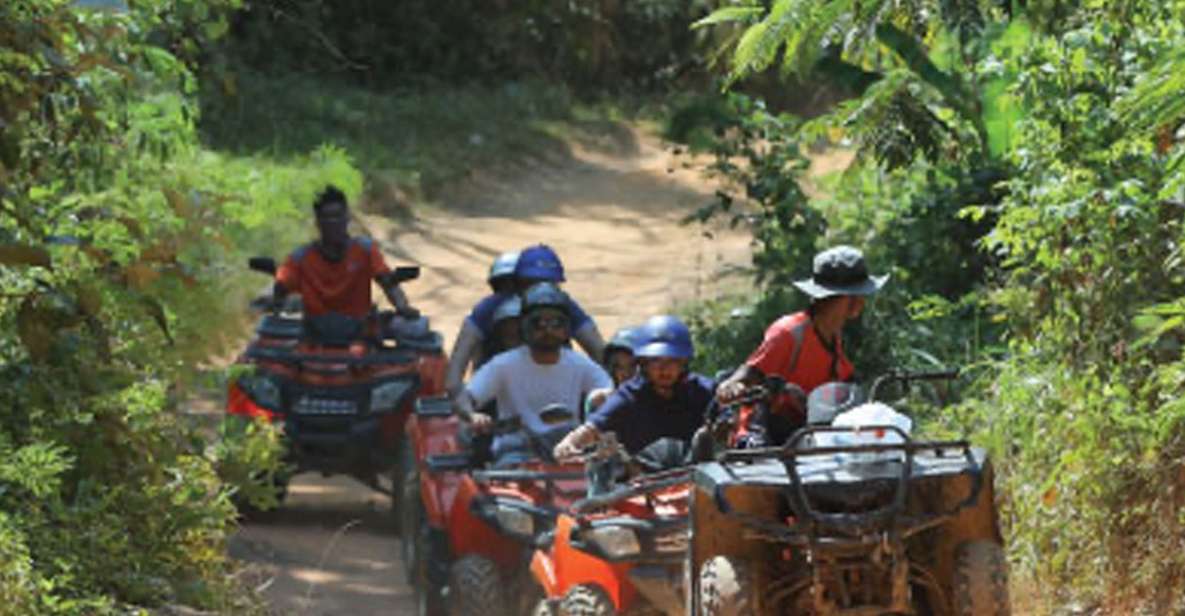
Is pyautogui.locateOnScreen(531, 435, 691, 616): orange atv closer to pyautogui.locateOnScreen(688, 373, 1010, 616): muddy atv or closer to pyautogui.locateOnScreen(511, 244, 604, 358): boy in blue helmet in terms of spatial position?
pyautogui.locateOnScreen(688, 373, 1010, 616): muddy atv

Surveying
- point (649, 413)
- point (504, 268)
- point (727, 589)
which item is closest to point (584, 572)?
point (649, 413)

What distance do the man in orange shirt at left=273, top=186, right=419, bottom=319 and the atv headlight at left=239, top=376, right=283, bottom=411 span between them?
859 millimetres

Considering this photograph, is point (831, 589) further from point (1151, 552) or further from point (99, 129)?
point (99, 129)

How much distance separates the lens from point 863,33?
929 cm

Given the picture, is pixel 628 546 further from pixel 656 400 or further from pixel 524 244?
A: pixel 524 244

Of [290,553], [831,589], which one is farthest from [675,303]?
[831,589]

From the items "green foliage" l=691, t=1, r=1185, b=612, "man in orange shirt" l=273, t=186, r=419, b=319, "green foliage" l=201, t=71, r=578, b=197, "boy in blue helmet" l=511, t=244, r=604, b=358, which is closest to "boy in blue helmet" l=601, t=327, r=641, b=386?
"boy in blue helmet" l=511, t=244, r=604, b=358

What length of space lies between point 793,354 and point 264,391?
5.77 meters

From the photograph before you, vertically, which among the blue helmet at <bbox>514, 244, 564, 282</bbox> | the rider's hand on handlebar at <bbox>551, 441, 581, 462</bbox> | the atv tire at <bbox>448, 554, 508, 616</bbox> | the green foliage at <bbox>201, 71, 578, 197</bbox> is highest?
the green foliage at <bbox>201, 71, 578, 197</bbox>

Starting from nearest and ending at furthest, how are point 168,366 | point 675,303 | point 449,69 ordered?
point 168,366 < point 675,303 < point 449,69

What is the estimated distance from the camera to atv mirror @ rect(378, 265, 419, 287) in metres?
14.7

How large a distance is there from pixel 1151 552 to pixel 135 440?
165 inches

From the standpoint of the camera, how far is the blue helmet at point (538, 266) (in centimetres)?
1288

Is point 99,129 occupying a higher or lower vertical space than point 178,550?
higher
